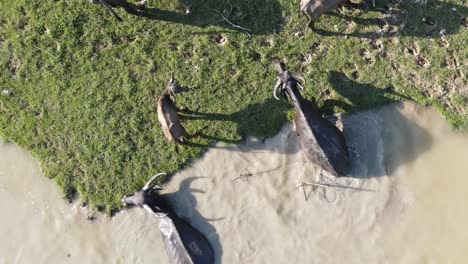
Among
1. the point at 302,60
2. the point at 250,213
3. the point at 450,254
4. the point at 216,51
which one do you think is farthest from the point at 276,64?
the point at 450,254

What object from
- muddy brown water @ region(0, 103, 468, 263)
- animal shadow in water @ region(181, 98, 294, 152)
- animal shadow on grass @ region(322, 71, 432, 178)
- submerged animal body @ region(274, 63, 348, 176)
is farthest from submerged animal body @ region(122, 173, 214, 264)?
animal shadow on grass @ region(322, 71, 432, 178)

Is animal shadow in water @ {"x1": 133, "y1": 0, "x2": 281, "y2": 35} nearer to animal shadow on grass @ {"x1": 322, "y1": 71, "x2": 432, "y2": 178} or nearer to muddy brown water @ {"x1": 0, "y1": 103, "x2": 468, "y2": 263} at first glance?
animal shadow on grass @ {"x1": 322, "y1": 71, "x2": 432, "y2": 178}

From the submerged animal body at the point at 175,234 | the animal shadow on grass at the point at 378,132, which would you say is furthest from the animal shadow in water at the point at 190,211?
the animal shadow on grass at the point at 378,132

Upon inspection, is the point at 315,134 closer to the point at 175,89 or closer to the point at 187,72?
the point at 175,89

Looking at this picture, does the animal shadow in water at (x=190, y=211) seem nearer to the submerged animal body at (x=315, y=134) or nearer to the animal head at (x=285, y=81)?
the submerged animal body at (x=315, y=134)

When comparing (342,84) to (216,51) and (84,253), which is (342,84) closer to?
(216,51)

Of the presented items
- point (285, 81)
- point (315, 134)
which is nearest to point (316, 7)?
point (285, 81)
